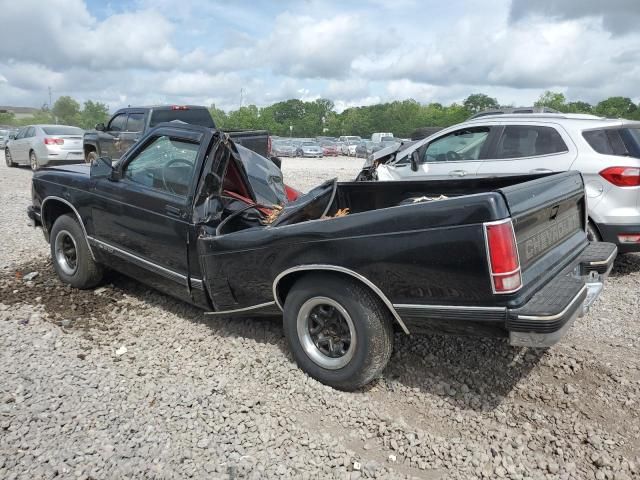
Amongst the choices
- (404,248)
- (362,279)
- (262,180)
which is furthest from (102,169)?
(404,248)

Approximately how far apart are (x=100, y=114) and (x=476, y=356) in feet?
383

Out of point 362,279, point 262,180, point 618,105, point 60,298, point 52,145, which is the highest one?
point 618,105

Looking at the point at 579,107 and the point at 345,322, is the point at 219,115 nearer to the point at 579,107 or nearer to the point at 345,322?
the point at 579,107

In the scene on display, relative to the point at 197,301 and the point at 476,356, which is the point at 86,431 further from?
the point at 476,356

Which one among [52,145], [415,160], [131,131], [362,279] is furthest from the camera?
[52,145]

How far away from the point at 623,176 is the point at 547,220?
9.31 ft

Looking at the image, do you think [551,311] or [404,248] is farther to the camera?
[404,248]

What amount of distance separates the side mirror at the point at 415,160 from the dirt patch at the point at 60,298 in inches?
170

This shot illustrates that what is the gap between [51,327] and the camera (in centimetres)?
434

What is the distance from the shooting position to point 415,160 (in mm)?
7441

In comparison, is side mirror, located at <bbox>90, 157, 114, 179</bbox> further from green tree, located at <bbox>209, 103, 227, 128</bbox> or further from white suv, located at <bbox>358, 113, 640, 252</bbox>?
green tree, located at <bbox>209, 103, 227, 128</bbox>


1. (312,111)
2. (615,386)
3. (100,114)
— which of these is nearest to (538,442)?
(615,386)

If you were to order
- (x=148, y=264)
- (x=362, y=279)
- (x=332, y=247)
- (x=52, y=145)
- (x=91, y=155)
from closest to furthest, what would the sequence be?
(x=362, y=279), (x=332, y=247), (x=148, y=264), (x=91, y=155), (x=52, y=145)

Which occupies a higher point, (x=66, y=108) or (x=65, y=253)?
(x=66, y=108)
